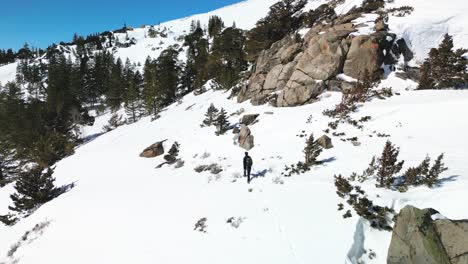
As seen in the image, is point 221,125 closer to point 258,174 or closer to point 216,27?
point 258,174

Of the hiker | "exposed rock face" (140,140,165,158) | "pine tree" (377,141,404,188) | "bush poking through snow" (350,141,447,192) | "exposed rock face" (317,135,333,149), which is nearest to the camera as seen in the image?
"bush poking through snow" (350,141,447,192)

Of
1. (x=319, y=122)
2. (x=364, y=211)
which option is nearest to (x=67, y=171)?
(x=319, y=122)

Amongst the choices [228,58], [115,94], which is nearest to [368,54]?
[228,58]

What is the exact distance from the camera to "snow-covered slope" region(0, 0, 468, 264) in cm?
1023

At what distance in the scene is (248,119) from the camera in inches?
960

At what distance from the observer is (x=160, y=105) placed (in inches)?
2156

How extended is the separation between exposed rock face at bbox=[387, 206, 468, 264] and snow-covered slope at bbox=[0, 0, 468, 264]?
1119 mm

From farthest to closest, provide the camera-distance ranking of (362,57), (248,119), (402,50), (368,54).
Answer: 1. (248,119)
2. (402,50)
3. (362,57)
4. (368,54)

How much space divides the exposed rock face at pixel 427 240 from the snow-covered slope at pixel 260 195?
1.12 meters

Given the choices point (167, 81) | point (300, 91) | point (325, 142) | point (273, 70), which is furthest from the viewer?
point (167, 81)

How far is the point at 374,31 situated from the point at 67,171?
97.4 ft

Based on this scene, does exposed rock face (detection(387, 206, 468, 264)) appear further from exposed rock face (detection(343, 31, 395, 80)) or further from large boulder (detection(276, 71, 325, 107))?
exposed rock face (detection(343, 31, 395, 80))

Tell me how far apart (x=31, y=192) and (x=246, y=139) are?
1559 cm

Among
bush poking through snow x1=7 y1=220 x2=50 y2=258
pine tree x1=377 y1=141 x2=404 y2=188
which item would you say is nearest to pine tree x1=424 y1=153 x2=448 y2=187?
pine tree x1=377 y1=141 x2=404 y2=188
